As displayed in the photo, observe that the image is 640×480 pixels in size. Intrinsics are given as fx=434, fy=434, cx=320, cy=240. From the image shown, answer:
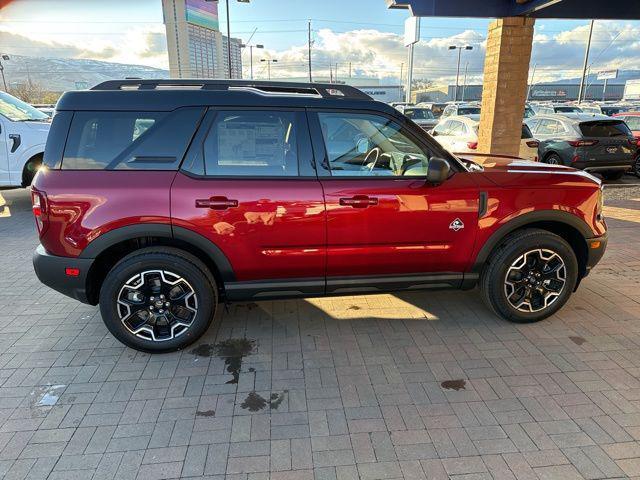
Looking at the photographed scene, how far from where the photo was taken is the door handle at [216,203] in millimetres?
3074

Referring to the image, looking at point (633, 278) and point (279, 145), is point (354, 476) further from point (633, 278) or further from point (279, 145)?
point (633, 278)

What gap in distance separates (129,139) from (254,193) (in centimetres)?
97

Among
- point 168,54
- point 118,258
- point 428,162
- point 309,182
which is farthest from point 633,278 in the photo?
point 168,54

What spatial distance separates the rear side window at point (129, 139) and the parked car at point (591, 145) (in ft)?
31.1

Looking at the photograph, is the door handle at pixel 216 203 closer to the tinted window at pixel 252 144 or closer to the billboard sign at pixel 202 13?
the tinted window at pixel 252 144

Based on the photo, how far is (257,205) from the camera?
3107 mm

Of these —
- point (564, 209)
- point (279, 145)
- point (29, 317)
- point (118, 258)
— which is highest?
point (279, 145)

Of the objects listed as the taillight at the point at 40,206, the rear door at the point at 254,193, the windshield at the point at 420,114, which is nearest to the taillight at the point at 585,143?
the rear door at the point at 254,193

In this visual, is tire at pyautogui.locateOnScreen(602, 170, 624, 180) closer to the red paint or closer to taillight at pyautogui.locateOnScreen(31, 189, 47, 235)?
the red paint

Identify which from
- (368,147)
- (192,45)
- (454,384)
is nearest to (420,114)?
(368,147)

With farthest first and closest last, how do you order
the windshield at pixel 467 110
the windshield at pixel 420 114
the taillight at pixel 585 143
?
the windshield at pixel 420 114 → the windshield at pixel 467 110 → the taillight at pixel 585 143

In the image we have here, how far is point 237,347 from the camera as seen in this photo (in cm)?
345

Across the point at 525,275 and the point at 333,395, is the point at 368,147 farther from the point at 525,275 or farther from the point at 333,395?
the point at 333,395

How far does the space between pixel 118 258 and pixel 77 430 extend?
1297 mm
